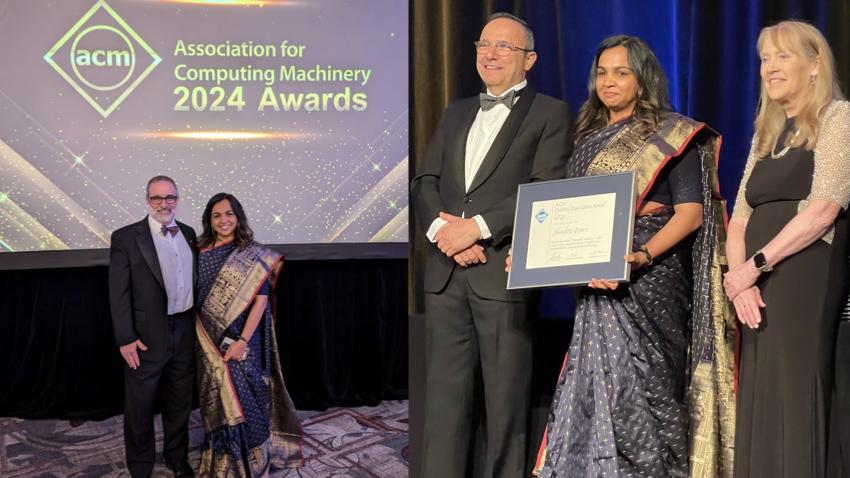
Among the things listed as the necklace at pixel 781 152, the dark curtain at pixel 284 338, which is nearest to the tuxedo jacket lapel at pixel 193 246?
the dark curtain at pixel 284 338

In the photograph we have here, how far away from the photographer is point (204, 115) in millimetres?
4410

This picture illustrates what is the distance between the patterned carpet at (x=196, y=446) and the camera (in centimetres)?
364

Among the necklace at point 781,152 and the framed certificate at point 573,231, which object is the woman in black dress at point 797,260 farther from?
the framed certificate at point 573,231

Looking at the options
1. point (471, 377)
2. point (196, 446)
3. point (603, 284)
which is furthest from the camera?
point (196, 446)

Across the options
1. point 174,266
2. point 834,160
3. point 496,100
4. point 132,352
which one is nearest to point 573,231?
point 496,100

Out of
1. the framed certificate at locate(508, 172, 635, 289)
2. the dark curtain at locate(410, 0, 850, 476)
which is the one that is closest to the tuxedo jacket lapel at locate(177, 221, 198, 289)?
the dark curtain at locate(410, 0, 850, 476)

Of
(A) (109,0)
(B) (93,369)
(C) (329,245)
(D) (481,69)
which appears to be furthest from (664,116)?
(B) (93,369)

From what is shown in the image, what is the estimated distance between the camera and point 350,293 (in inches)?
196

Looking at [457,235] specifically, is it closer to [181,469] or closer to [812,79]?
[812,79]

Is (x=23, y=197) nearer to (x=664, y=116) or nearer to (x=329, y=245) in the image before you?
(x=329, y=245)

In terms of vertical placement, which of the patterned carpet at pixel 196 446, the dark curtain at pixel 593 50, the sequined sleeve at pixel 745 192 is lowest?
the patterned carpet at pixel 196 446

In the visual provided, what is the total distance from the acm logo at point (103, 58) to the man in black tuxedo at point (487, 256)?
246 cm

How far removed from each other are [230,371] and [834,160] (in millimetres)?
2475

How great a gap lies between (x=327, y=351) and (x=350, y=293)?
0.39 meters
